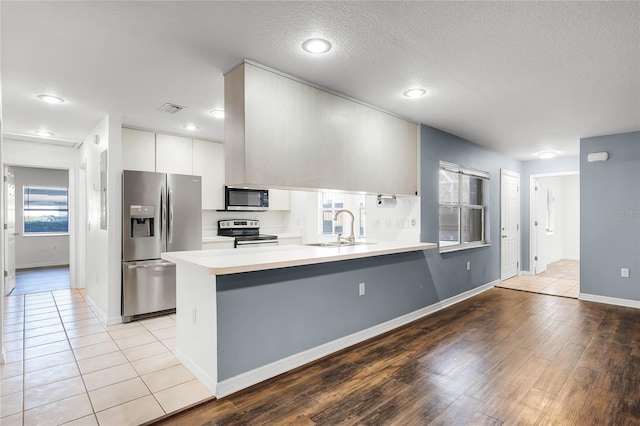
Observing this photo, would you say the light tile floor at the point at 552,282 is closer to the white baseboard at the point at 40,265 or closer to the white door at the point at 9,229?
the white door at the point at 9,229

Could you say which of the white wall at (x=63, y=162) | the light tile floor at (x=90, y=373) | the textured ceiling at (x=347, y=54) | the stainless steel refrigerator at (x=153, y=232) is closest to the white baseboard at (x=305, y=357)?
the light tile floor at (x=90, y=373)

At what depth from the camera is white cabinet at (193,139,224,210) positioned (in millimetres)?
4969

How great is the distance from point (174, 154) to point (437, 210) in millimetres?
3738

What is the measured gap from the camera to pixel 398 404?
2.21 metres

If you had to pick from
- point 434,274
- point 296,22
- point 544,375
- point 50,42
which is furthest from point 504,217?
point 50,42

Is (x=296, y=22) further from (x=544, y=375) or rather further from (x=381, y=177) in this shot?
(x=544, y=375)

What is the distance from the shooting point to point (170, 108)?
358cm

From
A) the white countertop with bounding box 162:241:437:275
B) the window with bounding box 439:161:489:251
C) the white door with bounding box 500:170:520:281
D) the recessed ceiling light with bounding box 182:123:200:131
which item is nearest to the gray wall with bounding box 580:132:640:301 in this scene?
the white door with bounding box 500:170:520:281

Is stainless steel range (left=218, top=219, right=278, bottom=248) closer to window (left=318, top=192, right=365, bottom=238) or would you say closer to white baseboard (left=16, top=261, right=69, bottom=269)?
window (left=318, top=192, right=365, bottom=238)

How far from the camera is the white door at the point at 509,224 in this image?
20.1 feet

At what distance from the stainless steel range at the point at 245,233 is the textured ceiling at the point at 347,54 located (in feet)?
6.73

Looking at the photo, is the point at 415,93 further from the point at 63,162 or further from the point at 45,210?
the point at 45,210

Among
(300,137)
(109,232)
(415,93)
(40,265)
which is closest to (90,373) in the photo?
(109,232)

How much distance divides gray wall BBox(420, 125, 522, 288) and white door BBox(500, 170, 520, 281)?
0.17m
